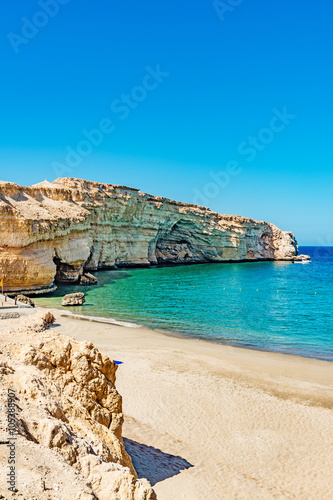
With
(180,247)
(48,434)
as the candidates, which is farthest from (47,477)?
(180,247)

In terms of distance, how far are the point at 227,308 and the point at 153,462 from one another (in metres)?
A: 23.8

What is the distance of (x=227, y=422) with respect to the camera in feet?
32.5

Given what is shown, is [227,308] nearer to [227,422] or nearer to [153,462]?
[227,422]

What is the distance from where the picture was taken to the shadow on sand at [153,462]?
→ 6.96 m

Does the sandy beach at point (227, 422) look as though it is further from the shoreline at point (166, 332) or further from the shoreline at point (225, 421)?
the shoreline at point (166, 332)

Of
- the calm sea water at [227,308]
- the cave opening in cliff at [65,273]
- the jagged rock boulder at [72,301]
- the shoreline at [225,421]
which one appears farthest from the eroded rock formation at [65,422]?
the cave opening in cliff at [65,273]

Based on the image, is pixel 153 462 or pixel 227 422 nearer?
pixel 153 462

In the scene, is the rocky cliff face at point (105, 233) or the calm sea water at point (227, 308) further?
the rocky cliff face at point (105, 233)

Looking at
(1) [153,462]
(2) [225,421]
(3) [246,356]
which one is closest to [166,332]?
(3) [246,356]

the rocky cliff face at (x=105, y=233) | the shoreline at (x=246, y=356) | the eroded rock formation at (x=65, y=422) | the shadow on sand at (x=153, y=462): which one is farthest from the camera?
the rocky cliff face at (x=105, y=233)

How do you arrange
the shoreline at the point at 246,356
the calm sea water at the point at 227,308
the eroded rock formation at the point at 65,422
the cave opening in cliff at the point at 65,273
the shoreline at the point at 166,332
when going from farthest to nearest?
the cave opening in cliff at the point at 65,273 → the calm sea water at the point at 227,308 → the shoreline at the point at 166,332 → the shoreline at the point at 246,356 → the eroded rock formation at the point at 65,422

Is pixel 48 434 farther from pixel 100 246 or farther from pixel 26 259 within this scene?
pixel 100 246

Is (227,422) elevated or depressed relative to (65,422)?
depressed

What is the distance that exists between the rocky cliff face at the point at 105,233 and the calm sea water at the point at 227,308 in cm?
362
